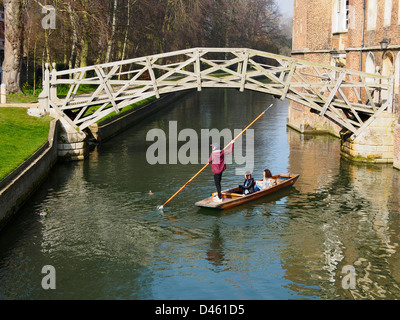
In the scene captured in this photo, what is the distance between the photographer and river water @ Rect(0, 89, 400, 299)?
12664 mm

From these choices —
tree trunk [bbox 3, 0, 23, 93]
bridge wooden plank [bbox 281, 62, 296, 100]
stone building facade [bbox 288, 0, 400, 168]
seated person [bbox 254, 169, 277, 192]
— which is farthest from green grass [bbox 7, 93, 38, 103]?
seated person [bbox 254, 169, 277, 192]

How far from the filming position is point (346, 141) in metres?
26.3

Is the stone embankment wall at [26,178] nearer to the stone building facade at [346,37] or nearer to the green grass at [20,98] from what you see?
the green grass at [20,98]

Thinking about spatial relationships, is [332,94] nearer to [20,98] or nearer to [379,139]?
[379,139]

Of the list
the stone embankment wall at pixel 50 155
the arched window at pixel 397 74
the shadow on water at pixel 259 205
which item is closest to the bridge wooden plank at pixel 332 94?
the arched window at pixel 397 74

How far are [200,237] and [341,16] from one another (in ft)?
64.2

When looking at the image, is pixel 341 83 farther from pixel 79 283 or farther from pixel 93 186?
pixel 79 283

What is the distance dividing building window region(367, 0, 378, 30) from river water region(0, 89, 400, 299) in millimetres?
6539
